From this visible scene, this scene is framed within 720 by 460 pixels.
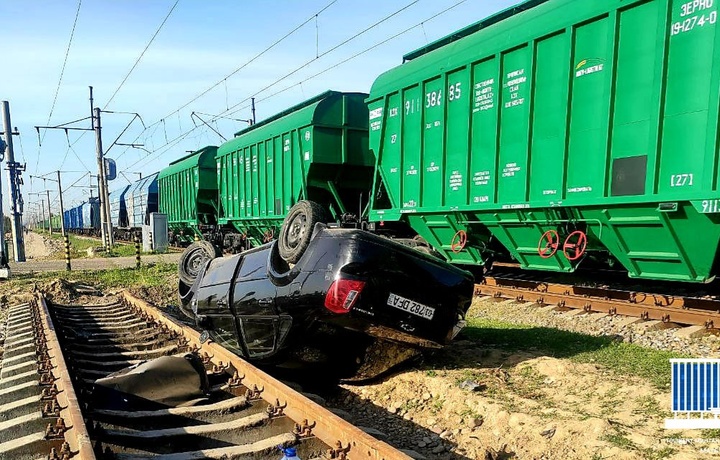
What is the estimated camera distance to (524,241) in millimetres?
8148

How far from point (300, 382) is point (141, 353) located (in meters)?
1.94

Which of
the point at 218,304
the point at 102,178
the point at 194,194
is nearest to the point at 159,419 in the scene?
the point at 218,304

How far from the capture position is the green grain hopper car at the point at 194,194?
72.8 ft

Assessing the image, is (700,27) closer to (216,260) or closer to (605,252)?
(605,252)

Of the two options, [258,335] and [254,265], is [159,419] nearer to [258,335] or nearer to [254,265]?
[258,335]

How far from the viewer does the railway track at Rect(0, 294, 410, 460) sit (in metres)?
3.06

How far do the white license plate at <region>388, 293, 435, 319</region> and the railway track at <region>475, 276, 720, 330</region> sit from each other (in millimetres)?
3826

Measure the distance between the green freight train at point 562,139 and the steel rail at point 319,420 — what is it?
2.96m

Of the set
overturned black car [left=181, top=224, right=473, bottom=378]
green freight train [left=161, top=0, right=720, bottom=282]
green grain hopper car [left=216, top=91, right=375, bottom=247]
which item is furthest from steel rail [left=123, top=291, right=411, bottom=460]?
green grain hopper car [left=216, top=91, right=375, bottom=247]

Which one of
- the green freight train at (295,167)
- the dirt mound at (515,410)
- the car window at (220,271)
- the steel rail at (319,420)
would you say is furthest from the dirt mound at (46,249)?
the dirt mound at (515,410)

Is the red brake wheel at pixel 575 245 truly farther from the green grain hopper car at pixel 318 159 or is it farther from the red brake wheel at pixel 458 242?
the green grain hopper car at pixel 318 159

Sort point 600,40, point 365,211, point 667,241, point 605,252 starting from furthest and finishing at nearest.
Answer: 1. point 365,211
2. point 605,252
3. point 600,40
4. point 667,241

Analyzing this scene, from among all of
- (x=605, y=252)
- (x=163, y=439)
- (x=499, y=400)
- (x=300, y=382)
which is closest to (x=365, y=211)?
(x=605, y=252)

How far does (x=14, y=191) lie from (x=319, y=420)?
22959mm
